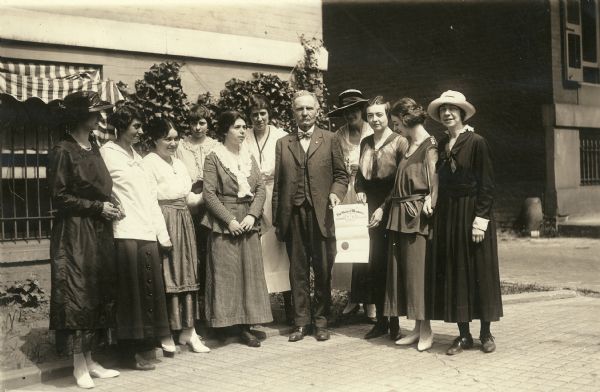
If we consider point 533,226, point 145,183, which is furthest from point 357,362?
point 533,226

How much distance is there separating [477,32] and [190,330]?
43.6 ft

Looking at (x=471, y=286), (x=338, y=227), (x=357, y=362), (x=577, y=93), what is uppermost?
(x=577, y=93)

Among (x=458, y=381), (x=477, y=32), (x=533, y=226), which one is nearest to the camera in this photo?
(x=458, y=381)

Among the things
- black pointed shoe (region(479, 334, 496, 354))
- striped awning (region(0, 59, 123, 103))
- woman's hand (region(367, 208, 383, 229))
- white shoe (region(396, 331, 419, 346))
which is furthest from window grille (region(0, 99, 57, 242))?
black pointed shoe (region(479, 334, 496, 354))

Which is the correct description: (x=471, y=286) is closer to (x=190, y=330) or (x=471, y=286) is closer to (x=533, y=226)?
(x=190, y=330)

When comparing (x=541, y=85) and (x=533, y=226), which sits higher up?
(x=541, y=85)

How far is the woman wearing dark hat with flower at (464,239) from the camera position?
18.9 feet

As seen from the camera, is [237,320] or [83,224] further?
[237,320]

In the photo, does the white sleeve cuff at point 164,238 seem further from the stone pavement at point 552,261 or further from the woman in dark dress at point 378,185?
the stone pavement at point 552,261

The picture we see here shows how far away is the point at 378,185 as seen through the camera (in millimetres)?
6488

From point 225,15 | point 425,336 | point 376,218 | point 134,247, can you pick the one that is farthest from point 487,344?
point 225,15

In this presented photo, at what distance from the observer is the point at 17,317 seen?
23.8ft

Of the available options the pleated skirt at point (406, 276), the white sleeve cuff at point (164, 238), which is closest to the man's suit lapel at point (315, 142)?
the pleated skirt at point (406, 276)

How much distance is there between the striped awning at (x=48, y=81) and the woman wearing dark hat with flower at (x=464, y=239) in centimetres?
446
